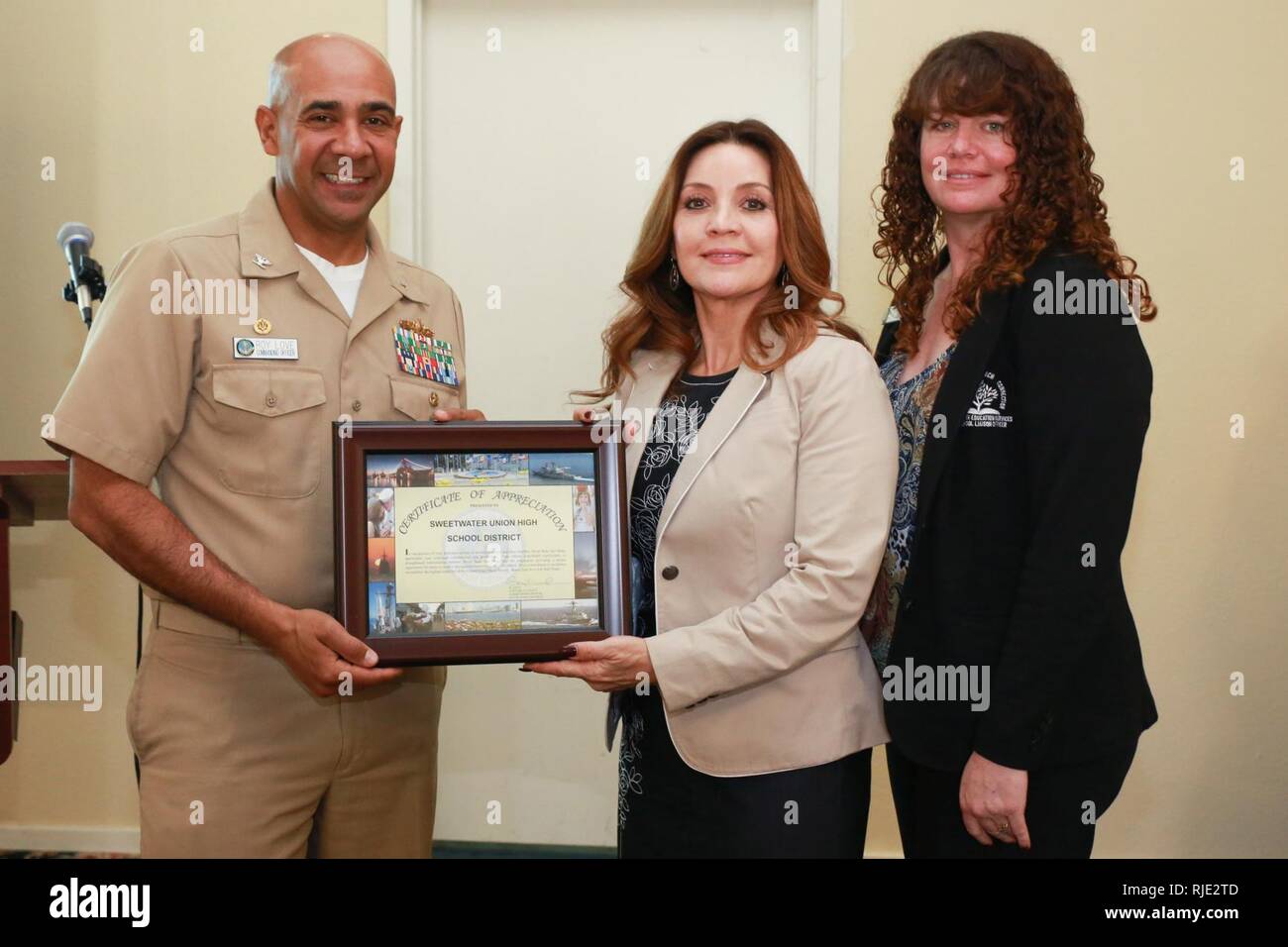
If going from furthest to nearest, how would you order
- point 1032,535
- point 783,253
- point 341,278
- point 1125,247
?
point 1125,247, point 341,278, point 783,253, point 1032,535

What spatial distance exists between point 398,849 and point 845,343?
1.23 metres

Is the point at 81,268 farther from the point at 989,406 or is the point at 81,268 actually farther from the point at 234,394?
the point at 989,406

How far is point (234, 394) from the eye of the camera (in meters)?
1.82

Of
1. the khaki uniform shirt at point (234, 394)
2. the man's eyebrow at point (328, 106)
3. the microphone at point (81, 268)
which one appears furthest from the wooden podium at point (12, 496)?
the man's eyebrow at point (328, 106)

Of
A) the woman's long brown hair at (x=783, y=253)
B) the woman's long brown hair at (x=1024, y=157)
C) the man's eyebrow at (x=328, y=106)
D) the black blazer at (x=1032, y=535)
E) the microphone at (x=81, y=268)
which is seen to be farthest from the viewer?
the microphone at (x=81, y=268)

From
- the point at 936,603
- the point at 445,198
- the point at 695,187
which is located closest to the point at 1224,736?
the point at 936,603

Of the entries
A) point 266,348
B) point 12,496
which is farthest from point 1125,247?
point 12,496

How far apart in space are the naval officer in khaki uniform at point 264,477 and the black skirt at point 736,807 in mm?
464

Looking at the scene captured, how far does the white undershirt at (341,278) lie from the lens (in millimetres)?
1975

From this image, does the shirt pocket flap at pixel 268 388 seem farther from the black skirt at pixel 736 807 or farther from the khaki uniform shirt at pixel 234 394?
the black skirt at pixel 736 807

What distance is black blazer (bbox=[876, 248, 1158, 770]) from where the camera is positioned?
1.59m

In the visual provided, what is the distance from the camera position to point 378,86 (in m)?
1.95

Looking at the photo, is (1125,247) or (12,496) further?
(1125,247)

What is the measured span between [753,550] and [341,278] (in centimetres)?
93
